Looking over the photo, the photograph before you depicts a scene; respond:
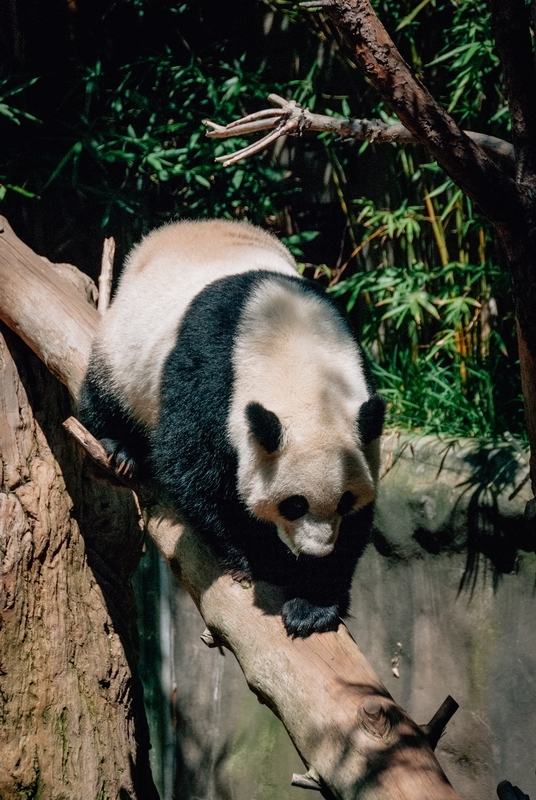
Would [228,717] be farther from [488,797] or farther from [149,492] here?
[149,492]

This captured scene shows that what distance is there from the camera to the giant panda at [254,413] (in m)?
2.50

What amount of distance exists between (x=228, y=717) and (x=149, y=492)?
8.58 feet

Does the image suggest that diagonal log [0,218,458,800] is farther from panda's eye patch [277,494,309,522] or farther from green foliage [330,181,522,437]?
green foliage [330,181,522,437]

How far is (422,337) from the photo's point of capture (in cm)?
516

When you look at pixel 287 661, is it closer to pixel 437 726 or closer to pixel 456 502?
pixel 437 726

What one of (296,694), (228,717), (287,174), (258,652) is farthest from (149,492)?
(287,174)

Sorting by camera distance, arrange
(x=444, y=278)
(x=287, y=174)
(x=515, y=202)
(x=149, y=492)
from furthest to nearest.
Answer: (x=287, y=174) < (x=444, y=278) < (x=149, y=492) < (x=515, y=202)

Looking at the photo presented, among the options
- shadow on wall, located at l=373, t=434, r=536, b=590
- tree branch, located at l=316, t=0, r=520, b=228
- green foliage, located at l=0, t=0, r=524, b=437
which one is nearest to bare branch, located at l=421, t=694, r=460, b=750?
tree branch, located at l=316, t=0, r=520, b=228

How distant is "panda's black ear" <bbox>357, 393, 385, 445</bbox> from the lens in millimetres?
2525

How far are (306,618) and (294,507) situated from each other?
379mm

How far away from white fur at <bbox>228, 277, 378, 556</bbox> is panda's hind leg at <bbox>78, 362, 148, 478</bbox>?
2.64 ft

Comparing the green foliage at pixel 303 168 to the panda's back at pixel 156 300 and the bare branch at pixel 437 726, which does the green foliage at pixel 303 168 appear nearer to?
the panda's back at pixel 156 300

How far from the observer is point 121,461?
3244 mm

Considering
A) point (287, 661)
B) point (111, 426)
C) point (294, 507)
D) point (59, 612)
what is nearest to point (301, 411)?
point (294, 507)
